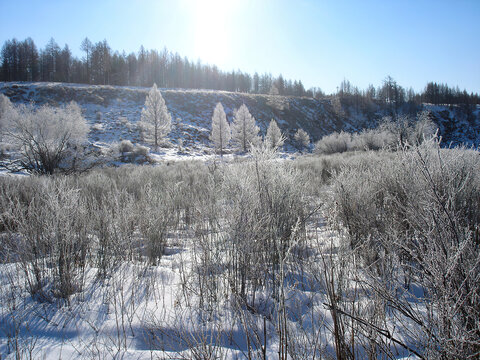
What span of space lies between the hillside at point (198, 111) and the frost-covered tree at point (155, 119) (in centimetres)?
213

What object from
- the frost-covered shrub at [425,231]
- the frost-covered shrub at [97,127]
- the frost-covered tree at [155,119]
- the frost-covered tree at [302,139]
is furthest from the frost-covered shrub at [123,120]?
the frost-covered shrub at [425,231]

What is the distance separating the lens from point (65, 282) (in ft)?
6.63

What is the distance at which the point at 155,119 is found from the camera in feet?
99.5

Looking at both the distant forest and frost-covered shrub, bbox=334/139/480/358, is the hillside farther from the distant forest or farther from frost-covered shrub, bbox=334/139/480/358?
frost-covered shrub, bbox=334/139/480/358

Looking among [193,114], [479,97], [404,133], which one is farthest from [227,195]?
[479,97]

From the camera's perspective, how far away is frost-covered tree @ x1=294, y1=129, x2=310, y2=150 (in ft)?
129

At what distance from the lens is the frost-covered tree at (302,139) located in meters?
39.4

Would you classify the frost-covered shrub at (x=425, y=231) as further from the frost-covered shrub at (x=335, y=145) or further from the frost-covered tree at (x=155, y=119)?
the frost-covered tree at (x=155, y=119)

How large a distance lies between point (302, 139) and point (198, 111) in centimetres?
2098

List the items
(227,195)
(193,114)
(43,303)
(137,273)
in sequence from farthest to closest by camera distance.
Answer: (193,114) < (227,195) < (137,273) < (43,303)

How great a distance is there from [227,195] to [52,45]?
7925 cm

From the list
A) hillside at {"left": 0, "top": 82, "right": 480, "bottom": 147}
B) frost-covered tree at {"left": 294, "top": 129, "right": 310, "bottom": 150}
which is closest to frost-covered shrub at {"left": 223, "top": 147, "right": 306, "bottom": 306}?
hillside at {"left": 0, "top": 82, "right": 480, "bottom": 147}

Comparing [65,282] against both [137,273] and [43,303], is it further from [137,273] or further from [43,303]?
[137,273]

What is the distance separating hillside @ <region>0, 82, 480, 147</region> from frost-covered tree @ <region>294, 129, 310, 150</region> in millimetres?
1785
